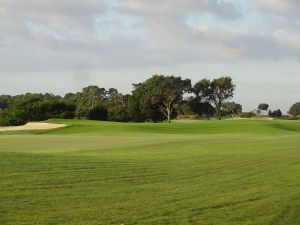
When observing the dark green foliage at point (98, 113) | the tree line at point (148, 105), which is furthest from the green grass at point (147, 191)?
the dark green foliage at point (98, 113)

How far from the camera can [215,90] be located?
12381 centimetres

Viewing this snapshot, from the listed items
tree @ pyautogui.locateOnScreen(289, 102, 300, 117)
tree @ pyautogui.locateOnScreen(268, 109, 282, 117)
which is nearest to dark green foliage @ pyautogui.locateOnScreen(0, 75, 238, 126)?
tree @ pyautogui.locateOnScreen(268, 109, 282, 117)

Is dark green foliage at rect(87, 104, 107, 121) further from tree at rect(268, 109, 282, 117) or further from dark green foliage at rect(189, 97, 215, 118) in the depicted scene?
tree at rect(268, 109, 282, 117)

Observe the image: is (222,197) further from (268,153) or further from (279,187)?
(268,153)

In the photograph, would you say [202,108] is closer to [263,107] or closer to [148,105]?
[148,105]

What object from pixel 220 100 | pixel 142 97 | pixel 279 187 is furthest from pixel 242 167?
pixel 220 100

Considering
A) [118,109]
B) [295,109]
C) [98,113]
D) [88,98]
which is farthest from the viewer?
[295,109]

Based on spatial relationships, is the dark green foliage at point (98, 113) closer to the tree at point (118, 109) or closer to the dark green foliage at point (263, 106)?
the tree at point (118, 109)

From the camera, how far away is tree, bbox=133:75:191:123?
104 metres

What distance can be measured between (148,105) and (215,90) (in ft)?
76.0

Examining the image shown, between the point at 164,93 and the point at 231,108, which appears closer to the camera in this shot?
the point at 164,93

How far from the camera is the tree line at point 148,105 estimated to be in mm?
104387

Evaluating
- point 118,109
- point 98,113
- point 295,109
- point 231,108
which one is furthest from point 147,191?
point 295,109

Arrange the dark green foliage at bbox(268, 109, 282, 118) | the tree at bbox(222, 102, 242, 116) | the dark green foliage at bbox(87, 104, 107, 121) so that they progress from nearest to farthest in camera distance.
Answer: the dark green foliage at bbox(87, 104, 107, 121)
the tree at bbox(222, 102, 242, 116)
the dark green foliage at bbox(268, 109, 282, 118)
